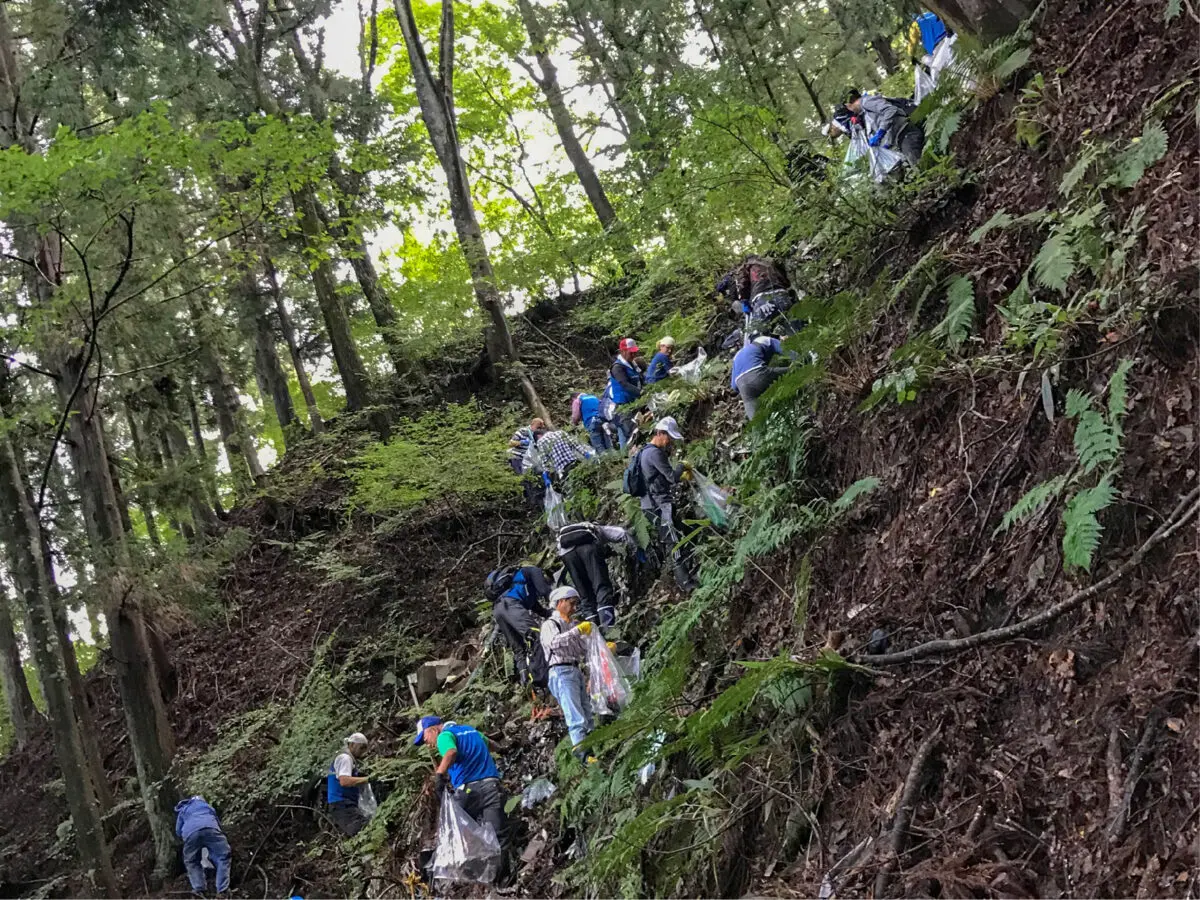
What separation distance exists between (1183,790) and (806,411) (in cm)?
A: 385

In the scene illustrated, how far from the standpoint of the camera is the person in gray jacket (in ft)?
24.8

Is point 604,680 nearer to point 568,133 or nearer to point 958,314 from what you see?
point 958,314

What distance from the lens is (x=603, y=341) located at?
61.2ft

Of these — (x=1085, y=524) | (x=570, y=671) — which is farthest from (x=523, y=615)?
(x=1085, y=524)

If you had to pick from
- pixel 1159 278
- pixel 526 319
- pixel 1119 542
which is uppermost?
pixel 526 319

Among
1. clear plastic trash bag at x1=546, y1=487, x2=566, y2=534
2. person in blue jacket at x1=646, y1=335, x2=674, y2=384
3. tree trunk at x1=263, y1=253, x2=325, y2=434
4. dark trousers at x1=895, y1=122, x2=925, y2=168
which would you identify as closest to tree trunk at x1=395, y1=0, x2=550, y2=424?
clear plastic trash bag at x1=546, y1=487, x2=566, y2=534

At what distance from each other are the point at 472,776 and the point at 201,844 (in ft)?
13.9

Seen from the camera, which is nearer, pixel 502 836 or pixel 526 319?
pixel 502 836

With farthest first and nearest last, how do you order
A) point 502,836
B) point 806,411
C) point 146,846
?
point 146,846 < point 502,836 < point 806,411

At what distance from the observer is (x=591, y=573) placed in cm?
902

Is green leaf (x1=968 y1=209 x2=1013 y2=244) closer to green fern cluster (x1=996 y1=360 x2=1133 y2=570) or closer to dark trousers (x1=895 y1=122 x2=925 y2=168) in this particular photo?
green fern cluster (x1=996 y1=360 x2=1133 y2=570)

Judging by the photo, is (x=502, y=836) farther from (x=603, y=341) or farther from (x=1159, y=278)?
(x=603, y=341)

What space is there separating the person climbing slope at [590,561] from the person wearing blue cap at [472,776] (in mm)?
1826

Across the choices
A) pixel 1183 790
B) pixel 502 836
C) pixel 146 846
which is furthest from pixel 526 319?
pixel 1183 790
